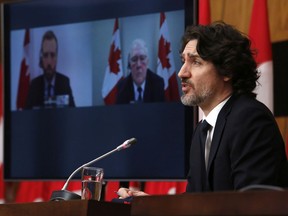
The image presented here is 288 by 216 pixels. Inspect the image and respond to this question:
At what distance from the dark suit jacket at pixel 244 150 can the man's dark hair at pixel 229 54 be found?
5.6 inches

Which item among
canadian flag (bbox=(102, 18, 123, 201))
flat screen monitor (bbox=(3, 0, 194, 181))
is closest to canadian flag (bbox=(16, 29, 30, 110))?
flat screen monitor (bbox=(3, 0, 194, 181))

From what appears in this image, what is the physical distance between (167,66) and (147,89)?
168mm

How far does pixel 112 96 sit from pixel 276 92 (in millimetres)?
885

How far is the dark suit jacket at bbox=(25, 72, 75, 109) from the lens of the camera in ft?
14.8

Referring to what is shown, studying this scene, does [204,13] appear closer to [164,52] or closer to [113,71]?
[164,52]

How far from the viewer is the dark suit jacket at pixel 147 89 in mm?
4203

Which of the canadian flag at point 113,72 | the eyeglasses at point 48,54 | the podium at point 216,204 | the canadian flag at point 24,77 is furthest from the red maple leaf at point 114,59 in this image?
the podium at point 216,204

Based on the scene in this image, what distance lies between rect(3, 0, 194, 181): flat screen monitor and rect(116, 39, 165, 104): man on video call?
0.03m

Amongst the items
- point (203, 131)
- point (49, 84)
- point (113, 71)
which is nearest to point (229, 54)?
point (203, 131)

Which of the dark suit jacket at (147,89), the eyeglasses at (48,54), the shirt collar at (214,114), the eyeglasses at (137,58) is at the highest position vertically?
the eyeglasses at (48,54)

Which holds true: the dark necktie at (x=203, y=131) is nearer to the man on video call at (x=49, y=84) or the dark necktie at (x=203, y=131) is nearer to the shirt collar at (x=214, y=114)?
the shirt collar at (x=214, y=114)

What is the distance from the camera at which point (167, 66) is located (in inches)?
165

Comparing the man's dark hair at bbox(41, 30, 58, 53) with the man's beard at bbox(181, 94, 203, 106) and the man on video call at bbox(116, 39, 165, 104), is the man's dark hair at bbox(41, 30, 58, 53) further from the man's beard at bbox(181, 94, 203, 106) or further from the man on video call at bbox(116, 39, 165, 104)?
the man's beard at bbox(181, 94, 203, 106)

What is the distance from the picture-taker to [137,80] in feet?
14.0
